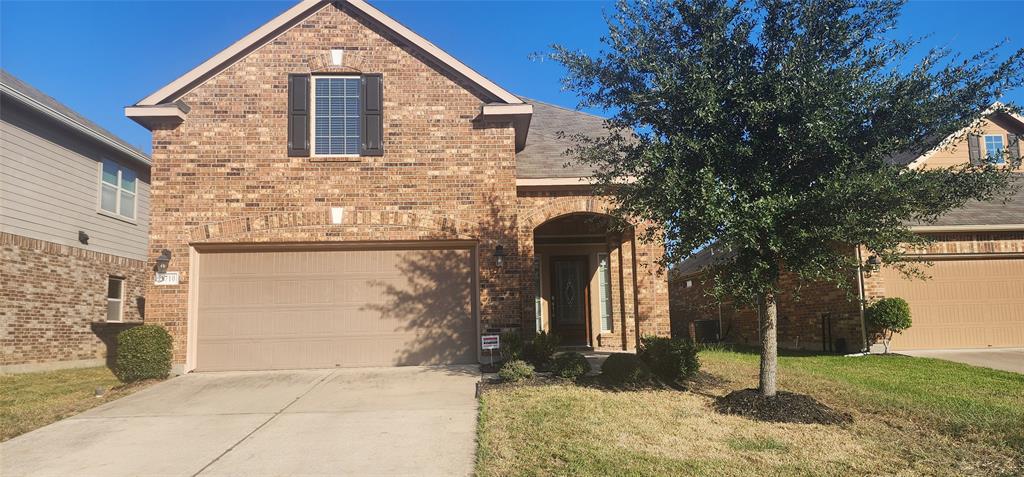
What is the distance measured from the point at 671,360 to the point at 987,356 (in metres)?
7.21

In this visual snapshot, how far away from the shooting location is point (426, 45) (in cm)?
1130

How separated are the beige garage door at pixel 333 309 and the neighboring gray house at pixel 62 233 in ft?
14.6

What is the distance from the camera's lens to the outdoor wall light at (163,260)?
10492mm

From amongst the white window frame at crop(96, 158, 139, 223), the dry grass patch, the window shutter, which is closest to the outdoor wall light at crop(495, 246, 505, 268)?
the dry grass patch

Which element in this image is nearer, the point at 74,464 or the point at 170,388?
the point at 74,464

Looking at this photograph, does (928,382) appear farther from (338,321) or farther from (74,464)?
(74,464)

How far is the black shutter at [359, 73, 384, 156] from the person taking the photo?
11023 millimetres

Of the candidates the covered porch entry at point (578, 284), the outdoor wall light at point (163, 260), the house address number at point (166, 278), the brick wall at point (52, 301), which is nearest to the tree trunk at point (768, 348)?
the covered porch entry at point (578, 284)

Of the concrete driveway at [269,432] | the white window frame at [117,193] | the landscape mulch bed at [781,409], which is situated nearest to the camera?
the concrete driveway at [269,432]

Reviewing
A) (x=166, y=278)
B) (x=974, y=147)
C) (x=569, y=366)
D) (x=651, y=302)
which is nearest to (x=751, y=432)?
(x=569, y=366)

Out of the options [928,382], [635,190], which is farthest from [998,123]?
[635,190]

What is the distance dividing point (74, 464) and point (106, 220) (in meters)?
11.0

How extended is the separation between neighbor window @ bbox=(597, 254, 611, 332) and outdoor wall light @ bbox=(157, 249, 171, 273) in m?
8.49

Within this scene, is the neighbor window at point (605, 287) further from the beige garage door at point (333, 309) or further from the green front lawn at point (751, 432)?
the green front lawn at point (751, 432)
